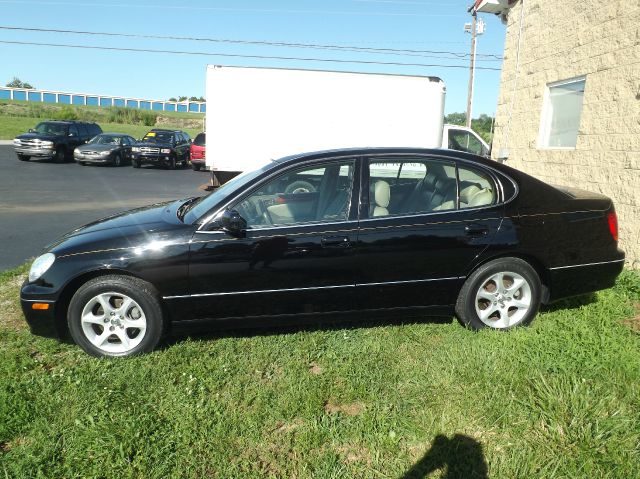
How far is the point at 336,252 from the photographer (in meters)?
3.63

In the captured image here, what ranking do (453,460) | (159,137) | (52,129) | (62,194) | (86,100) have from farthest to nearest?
(86,100) < (159,137) < (52,129) < (62,194) < (453,460)

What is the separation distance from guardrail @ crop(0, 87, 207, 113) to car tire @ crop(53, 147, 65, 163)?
1898 inches

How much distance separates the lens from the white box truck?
428 inches

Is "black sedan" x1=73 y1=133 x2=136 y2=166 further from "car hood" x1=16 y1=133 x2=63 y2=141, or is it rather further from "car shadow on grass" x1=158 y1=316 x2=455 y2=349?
"car shadow on grass" x1=158 y1=316 x2=455 y2=349

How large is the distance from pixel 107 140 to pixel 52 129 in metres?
2.71

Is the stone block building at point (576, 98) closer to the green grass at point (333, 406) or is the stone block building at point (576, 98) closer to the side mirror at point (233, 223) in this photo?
the green grass at point (333, 406)

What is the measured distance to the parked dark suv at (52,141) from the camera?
19.8m

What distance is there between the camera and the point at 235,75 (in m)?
10.9

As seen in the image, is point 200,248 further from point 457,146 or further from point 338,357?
point 457,146

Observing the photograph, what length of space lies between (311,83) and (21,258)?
7.11 meters

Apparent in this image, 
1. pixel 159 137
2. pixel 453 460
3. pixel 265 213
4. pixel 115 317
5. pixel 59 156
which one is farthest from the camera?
pixel 159 137

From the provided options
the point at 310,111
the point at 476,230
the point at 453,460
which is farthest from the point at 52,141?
the point at 453,460

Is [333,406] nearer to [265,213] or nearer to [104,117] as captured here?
[265,213]

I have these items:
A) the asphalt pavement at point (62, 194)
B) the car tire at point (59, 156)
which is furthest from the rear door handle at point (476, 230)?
the car tire at point (59, 156)
